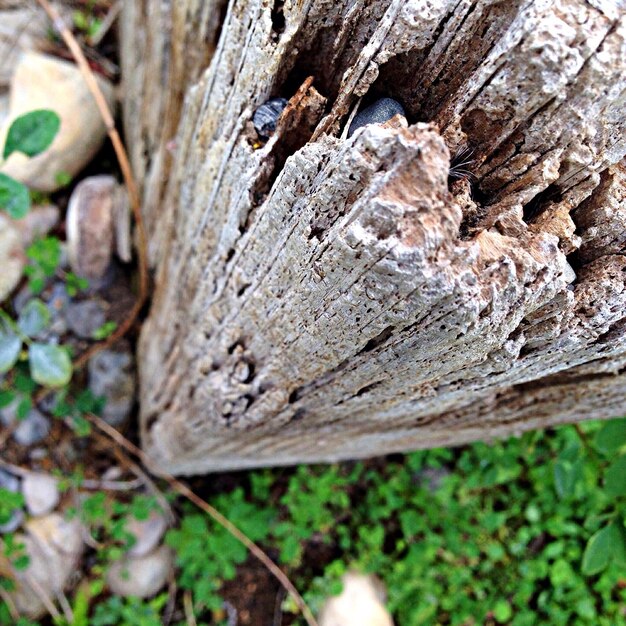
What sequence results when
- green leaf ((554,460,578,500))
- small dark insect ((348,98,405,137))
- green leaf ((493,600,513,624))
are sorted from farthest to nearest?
green leaf ((493,600,513,624)) → green leaf ((554,460,578,500)) → small dark insect ((348,98,405,137))

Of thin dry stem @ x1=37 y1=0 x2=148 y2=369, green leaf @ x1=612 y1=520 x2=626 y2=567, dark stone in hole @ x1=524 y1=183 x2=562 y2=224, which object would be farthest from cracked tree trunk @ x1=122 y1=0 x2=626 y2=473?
thin dry stem @ x1=37 y1=0 x2=148 y2=369

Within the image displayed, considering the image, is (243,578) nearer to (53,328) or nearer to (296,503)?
(296,503)

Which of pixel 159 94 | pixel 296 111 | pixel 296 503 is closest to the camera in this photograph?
pixel 296 111

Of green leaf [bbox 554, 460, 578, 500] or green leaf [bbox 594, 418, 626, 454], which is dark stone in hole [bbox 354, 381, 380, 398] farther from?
green leaf [bbox 554, 460, 578, 500]

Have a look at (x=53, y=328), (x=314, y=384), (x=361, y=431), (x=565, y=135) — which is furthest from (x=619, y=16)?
(x=53, y=328)

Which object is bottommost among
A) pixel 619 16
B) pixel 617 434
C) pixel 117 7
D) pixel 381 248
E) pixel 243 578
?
pixel 243 578

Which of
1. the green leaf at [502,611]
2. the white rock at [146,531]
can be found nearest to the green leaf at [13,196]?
the white rock at [146,531]
